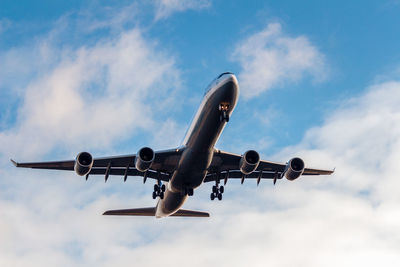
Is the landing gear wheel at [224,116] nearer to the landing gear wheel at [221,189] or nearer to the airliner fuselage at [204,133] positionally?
Result: the airliner fuselage at [204,133]

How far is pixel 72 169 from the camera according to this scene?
32812 mm

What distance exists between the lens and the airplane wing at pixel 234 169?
33781 mm

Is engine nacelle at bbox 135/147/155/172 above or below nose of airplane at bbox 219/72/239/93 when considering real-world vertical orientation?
below

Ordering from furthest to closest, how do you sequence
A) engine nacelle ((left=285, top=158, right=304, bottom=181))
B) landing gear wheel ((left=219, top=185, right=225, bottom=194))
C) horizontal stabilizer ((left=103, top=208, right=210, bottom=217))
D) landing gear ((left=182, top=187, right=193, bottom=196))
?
horizontal stabilizer ((left=103, top=208, right=210, bottom=217)) → landing gear wheel ((left=219, top=185, right=225, bottom=194)) → engine nacelle ((left=285, top=158, right=304, bottom=181)) → landing gear ((left=182, top=187, right=193, bottom=196))

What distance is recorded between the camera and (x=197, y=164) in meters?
30.5

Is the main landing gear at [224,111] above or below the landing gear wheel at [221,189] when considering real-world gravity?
above

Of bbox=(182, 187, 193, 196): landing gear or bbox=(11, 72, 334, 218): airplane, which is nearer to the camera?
bbox=(11, 72, 334, 218): airplane

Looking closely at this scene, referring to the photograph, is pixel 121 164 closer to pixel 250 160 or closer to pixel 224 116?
pixel 250 160

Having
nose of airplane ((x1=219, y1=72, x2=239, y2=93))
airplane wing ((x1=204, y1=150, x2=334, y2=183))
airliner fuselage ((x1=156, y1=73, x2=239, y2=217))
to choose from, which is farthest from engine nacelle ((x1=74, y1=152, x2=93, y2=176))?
nose of airplane ((x1=219, y1=72, x2=239, y2=93))

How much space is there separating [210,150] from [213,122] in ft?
7.62

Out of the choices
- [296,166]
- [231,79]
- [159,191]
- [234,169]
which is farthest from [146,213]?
[231,79]

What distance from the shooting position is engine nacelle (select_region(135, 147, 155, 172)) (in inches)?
1178

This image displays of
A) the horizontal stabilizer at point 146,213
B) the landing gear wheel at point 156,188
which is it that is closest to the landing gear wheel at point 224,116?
the landing gear wheel at point 156,188

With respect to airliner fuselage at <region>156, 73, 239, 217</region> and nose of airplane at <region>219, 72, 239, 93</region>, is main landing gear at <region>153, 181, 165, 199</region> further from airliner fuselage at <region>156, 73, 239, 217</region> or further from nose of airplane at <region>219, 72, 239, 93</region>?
nose of airplane at <region>219, 72, 239, 93</region>
